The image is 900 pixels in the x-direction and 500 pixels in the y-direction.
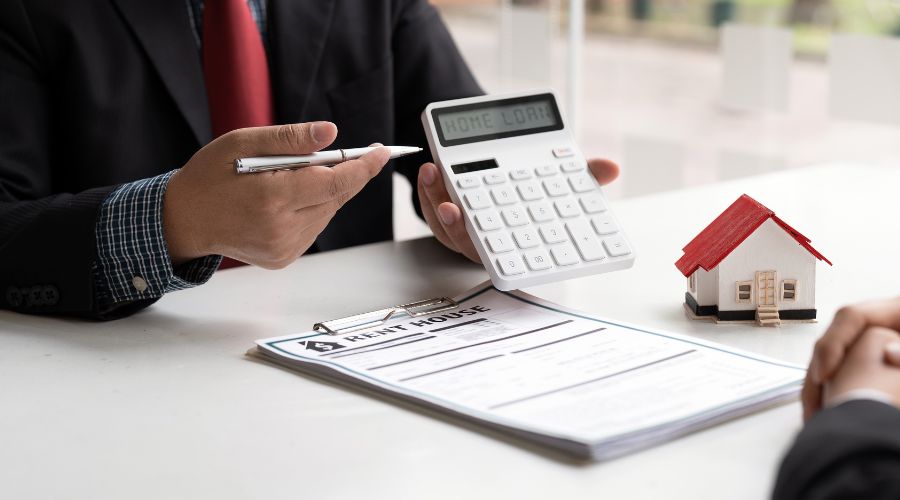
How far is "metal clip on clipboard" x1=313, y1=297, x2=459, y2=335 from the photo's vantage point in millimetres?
913

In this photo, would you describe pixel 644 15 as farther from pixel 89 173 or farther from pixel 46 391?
pixel 46 391

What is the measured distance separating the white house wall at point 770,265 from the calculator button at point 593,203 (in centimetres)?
16

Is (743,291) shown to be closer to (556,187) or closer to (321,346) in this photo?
(556,187)

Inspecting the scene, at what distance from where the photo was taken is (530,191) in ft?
3.38

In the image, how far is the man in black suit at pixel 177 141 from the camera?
94 cm

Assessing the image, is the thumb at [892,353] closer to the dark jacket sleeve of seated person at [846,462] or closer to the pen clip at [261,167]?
the dark jacket sleeve of seated person at [846,462]

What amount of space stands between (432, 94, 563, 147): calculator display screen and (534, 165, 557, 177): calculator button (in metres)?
0.05

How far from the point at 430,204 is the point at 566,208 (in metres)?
0.15

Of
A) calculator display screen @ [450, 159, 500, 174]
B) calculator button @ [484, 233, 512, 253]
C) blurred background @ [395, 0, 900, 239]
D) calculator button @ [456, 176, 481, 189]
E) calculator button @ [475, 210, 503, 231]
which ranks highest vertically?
calculator display screen @ [450, 159, 500, 174]

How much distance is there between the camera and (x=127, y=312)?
101 cm

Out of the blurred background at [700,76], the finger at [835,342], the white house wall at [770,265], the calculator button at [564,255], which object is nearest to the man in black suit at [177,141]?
the calculator button at [564,255]

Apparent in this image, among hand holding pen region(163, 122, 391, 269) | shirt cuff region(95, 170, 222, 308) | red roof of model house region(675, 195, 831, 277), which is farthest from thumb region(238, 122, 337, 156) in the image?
red roof of model house region(675, 195, 831, 277)

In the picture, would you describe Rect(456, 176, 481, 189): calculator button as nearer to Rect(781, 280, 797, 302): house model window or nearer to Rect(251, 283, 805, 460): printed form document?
Rect(251, 283, 805, 460): printed form document

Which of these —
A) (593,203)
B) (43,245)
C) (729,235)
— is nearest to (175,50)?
(43,245)
